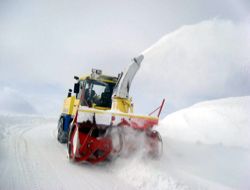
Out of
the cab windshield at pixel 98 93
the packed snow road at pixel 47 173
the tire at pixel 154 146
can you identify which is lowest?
the packed snow road at pixel 47 173

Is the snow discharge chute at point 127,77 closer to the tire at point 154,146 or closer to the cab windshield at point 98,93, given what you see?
the cab windshield at point 98,93

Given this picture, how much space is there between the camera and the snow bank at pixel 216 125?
35.6 ft

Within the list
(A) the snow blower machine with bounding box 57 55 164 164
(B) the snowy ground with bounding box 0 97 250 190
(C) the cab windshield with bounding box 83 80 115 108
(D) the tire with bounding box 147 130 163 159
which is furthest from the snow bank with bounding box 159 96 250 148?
(A) the snow blower machine with bounding box 57 55 164 164

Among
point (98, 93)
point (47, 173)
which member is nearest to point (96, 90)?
point (98, 93)

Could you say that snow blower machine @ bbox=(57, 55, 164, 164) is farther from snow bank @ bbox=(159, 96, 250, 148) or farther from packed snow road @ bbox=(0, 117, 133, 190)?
snow bank @ bbox=(159, 96, 250, 148)

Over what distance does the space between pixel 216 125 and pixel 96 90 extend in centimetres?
737

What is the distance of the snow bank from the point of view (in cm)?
1084

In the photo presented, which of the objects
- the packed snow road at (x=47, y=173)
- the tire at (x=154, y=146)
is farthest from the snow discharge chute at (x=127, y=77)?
the packed snow road at (x=47, y=173)

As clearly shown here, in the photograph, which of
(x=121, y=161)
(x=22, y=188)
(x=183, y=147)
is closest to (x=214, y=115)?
(x=183, y=147)

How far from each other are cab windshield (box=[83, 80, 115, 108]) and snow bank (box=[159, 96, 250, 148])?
3.44 meters

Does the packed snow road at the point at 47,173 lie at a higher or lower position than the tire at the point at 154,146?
lower

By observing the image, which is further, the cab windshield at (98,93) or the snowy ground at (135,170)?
the cab windshield at (98,93)

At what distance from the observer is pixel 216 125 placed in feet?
41.2

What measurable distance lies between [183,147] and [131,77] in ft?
8.90
